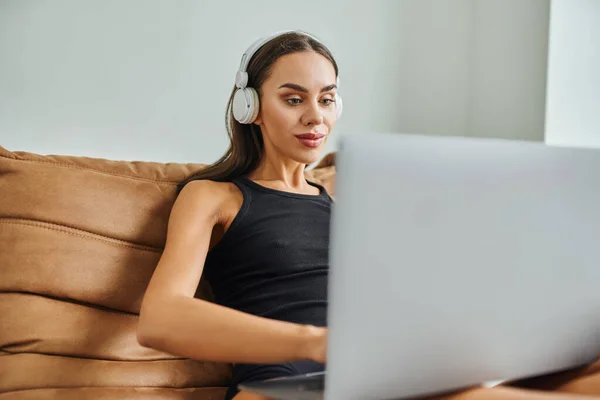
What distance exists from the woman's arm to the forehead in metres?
0.29

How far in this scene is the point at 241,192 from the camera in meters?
1.40

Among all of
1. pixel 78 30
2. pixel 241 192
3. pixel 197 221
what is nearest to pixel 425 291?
pixel 197 221

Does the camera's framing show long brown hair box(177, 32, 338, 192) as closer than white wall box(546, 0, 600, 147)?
Yes

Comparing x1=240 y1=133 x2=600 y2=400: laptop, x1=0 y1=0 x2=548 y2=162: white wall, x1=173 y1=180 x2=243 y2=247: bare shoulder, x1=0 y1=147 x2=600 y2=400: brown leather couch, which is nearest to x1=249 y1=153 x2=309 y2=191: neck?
x1=173 y1=180 x2=243 y2=247: bare shoulder

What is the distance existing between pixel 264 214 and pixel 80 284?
0.37 meters

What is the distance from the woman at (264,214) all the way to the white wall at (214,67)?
0.42 meters

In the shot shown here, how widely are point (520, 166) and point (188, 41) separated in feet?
Result: 4.41

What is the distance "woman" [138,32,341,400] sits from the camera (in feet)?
3.88

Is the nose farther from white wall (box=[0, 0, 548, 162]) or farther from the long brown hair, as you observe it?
white wall (box=[0, 0, 548, 162])

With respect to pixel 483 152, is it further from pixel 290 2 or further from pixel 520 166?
pixel 290 2

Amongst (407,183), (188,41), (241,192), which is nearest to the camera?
(407,183)

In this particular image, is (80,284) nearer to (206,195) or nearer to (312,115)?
(206,195)

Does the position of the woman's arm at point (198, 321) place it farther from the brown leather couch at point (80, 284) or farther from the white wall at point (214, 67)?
the white wall at point (214, 67)

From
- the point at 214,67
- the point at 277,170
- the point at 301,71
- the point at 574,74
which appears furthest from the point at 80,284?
the point at 574,74
